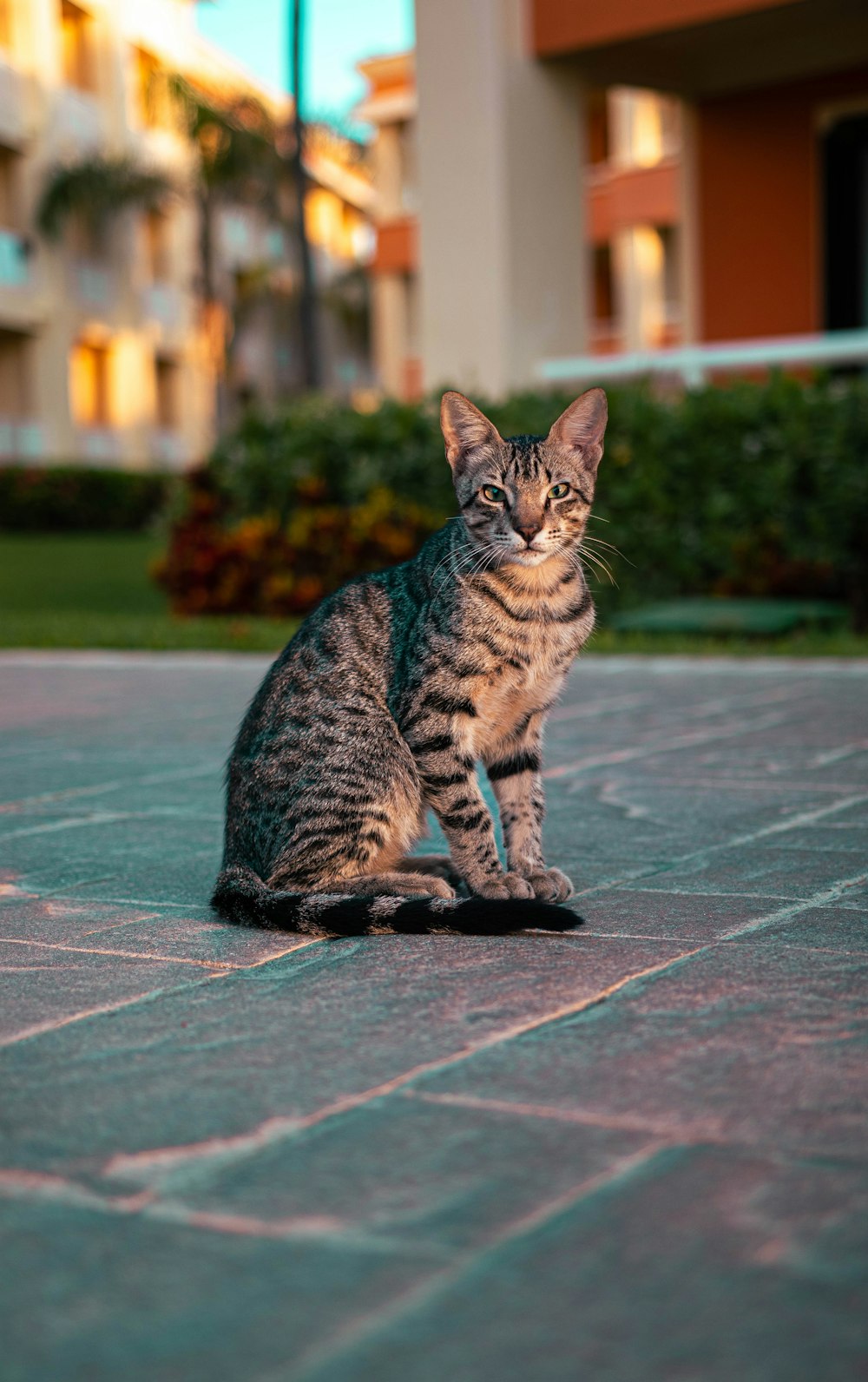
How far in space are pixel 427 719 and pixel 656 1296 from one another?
2.14m

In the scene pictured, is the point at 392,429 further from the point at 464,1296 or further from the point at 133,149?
the point at 133,149

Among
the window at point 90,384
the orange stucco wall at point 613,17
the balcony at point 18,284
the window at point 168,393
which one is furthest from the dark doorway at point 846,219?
the window at point 168,393

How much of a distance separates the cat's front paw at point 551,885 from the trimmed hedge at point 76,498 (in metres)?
23.6

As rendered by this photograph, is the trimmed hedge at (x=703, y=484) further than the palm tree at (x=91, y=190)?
No

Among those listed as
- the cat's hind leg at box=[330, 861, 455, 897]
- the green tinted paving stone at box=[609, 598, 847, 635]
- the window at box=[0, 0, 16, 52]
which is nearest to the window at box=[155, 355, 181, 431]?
the window at box=[0, 0, 16, 52]

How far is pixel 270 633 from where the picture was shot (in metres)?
10.8

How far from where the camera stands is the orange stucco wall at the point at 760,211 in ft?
46.9

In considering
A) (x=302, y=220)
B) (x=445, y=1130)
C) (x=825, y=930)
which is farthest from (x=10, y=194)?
(x=445, y=1130)

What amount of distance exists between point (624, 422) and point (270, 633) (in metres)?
2.86

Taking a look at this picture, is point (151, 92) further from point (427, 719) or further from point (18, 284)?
point (427, 719)

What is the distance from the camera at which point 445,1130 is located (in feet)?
7.71

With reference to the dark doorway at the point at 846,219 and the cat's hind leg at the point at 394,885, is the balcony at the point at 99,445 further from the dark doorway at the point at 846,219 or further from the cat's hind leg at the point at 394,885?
the cat's hind leg at the point at 394,885

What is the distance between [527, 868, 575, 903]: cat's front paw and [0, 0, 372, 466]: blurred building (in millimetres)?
27412

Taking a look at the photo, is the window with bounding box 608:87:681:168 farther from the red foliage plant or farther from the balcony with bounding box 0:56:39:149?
the red foliage plant
